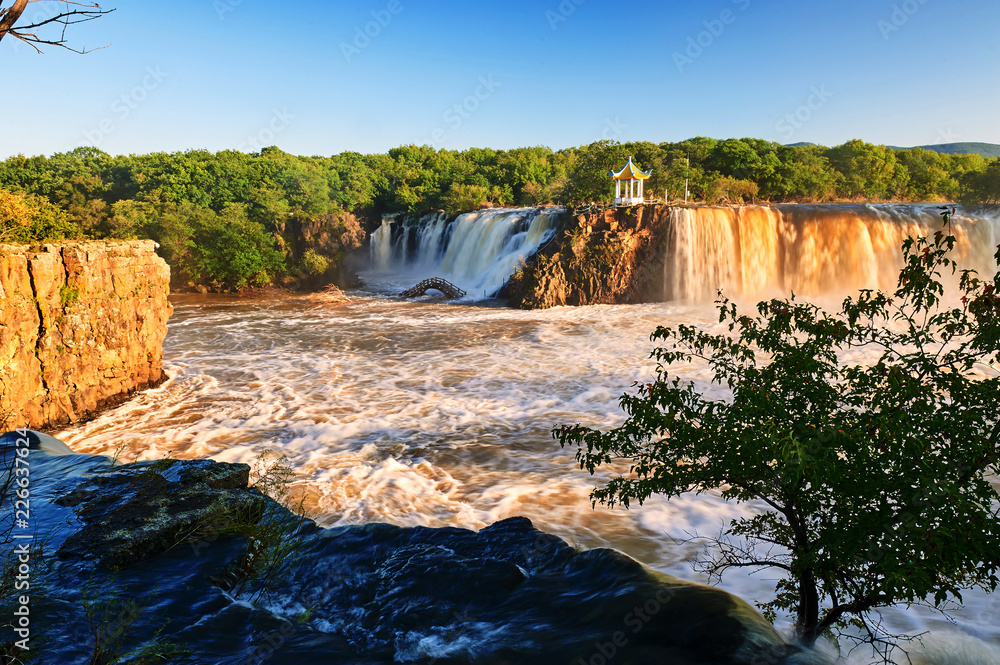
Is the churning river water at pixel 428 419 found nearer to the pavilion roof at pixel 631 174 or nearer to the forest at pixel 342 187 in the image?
the forest at pixel 342 187

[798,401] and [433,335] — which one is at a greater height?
[798,401]

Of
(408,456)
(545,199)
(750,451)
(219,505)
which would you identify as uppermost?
(545,199)

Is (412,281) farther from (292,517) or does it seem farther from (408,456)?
(292,517)

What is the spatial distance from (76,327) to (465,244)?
86.2ft

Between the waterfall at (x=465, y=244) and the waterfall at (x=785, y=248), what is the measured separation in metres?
7.56

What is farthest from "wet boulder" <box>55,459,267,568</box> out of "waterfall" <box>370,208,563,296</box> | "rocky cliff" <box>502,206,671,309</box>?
"waterfall" <box>370,208,563,296</box>

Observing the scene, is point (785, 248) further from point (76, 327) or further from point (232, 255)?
point (232, 255)

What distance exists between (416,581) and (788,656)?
340cm

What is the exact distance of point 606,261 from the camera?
30125 millimetres

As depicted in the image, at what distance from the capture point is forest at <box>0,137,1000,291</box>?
33.8 metres

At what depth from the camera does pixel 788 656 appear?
4.46 m

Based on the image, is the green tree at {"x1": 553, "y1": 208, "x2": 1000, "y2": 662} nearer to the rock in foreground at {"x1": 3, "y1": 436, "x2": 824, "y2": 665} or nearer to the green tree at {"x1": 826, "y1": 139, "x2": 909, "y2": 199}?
the rock in foreground at {"x1": 3, "y1": 436, "x2": 824, "y2": 665}

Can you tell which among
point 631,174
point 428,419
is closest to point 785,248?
point 631,174

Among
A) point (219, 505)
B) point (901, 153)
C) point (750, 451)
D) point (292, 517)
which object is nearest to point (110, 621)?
point (219, 505)
